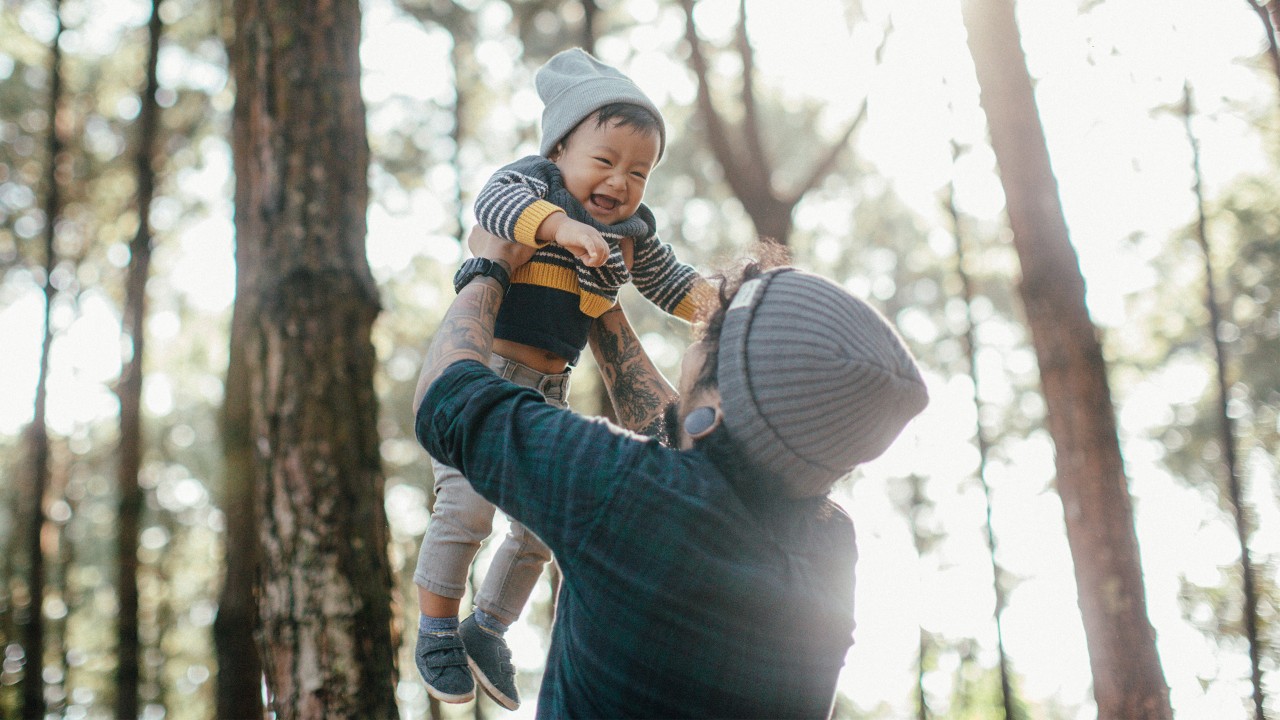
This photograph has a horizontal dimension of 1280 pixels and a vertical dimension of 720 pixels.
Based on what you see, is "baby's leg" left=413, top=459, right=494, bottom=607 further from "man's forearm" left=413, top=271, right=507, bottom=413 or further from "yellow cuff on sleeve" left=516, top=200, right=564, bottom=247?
"yellow cuff on sleeve" left=516, top=200, right=564, bottom=247

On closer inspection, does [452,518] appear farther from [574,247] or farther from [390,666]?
[390,666]

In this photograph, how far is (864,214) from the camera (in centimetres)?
1745

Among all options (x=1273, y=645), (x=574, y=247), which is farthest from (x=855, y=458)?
(x=1273, y=645)

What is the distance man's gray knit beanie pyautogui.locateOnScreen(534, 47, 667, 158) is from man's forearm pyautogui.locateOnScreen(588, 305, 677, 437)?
0.50 meters

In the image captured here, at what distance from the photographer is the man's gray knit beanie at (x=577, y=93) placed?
8.53ft

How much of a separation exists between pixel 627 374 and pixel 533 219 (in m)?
0.65

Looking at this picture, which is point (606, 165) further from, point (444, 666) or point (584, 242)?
point (444, 666)

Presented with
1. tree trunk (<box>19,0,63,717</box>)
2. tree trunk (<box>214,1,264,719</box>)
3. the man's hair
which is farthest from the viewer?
tree trunk (<box>19,0,63,717</box>)

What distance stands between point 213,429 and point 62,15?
8.84 meters

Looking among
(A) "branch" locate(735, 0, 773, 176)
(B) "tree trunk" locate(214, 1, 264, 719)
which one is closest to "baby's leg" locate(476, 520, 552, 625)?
(B) "tree trunk" locate(214, 1, 264, 719)

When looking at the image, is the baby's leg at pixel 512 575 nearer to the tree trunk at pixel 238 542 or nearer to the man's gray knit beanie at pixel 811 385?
the man's gray knit beanie at pixel 811 385

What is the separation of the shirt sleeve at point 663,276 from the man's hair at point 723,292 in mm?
445

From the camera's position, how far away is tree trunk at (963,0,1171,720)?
5.64 m

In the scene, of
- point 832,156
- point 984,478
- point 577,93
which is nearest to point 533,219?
point 577,93
